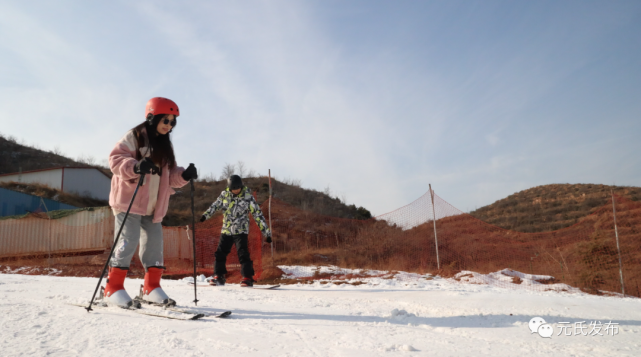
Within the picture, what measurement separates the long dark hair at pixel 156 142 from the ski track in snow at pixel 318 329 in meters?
1.40

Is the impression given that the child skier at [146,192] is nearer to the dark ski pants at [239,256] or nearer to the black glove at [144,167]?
the black glove at [144,167]

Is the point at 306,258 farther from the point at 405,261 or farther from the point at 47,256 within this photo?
the point at 47,256

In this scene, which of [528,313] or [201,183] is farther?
[201,183]

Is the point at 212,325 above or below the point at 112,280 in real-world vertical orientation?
below

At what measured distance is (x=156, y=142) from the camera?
380cm

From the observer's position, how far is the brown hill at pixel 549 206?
29172 mm

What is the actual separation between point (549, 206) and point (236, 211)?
35.3 m

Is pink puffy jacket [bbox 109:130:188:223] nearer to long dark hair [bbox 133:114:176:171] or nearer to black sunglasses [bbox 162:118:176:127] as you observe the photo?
long dark hair [bbox 133:114:176:171]

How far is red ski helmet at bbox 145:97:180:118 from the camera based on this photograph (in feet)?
12.3

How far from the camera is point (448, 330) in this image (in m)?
2.84

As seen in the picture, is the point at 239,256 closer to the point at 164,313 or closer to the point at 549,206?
the point at 164,313

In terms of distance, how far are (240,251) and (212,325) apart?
396cm

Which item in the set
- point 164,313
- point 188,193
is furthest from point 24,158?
point 164,313

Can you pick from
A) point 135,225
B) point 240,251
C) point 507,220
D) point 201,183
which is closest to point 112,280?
point 135,225
